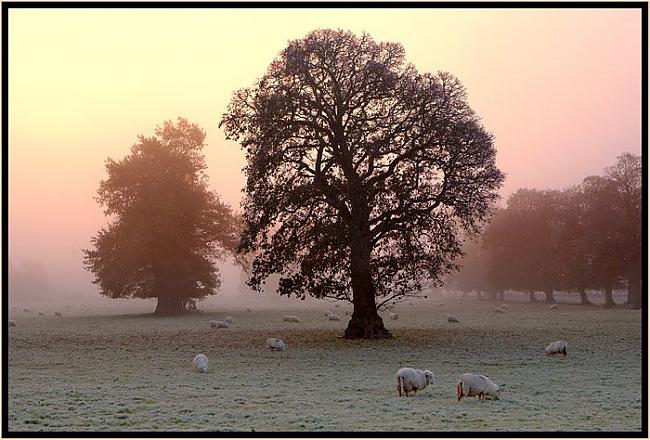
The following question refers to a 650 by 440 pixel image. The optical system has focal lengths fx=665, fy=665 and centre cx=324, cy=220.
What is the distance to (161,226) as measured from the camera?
63156 mm

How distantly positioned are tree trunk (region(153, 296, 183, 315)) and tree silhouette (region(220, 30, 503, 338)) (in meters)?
32.0

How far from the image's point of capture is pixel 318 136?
119 feet

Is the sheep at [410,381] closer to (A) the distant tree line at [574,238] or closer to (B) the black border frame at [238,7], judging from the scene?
(B) the black border frame at [238,7]

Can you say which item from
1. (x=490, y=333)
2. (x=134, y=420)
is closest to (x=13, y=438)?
(x=134, y=420)

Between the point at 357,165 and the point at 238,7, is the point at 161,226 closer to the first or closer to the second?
the point at 357,165

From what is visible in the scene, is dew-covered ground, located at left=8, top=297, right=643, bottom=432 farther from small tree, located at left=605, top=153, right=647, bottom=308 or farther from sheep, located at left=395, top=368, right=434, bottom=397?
small tree, located at left=605, top=153, right=647, bottom=308

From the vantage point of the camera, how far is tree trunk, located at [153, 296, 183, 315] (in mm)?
65438

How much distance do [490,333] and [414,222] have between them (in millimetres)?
8771

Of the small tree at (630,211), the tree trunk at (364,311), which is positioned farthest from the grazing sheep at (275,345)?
the small tree at (630,211)

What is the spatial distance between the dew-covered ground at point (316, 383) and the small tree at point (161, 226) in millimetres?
24670

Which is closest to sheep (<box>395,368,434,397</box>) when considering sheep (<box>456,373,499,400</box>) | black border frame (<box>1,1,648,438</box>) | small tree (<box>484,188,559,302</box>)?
sheep (<box>456,373,499,400</box>)

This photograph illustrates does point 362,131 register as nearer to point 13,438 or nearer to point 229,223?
point 13,438

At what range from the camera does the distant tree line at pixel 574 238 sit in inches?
2579

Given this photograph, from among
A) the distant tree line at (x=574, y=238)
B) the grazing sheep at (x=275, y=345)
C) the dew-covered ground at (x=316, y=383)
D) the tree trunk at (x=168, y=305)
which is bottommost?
the dew-covered ground at (x=316, y=383)
